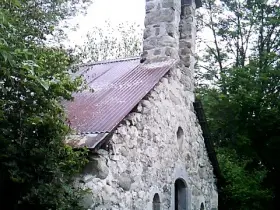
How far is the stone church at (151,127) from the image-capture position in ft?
22.1

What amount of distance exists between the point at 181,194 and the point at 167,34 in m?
3.63

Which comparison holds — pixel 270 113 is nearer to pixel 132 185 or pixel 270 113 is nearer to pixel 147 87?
pixel 147 87

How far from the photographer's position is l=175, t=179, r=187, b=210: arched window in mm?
9242

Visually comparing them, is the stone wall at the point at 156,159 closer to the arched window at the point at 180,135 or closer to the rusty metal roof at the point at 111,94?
the arched window at the point at 180,135

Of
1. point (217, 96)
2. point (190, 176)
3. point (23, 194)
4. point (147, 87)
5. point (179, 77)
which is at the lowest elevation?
point (23, 194)

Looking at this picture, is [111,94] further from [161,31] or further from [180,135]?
[161,31]

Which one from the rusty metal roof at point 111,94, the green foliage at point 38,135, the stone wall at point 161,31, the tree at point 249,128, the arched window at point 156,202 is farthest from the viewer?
the tree at point 249,128

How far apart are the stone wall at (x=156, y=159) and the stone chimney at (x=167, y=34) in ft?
2.10

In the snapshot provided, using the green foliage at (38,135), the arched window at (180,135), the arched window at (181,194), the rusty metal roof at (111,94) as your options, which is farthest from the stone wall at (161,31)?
the green foliage at (38,135)

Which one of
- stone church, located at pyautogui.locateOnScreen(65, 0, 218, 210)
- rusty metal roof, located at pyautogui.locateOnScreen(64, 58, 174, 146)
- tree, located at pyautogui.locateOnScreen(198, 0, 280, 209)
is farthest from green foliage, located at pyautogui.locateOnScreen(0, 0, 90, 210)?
tree, located at pyautogui.locateOnScreen(198, 0, 280, 209)

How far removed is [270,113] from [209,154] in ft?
13.7

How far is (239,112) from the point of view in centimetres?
1423

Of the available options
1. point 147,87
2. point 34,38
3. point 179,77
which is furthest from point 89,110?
point 179,77

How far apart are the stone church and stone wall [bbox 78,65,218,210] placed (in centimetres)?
2
